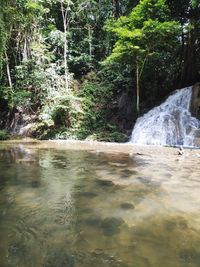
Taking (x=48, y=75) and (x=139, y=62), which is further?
(x=48, y=75)

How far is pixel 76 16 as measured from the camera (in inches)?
778

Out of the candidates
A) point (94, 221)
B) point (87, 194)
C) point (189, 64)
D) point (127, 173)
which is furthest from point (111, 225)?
point (189, 64)

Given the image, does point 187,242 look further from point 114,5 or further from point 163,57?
point 114,5

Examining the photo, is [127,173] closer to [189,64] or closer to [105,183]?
[105,183]

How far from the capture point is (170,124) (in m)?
12.3

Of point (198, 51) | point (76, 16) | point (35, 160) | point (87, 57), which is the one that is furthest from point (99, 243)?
point (76, 16)

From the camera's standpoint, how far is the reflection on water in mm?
2521

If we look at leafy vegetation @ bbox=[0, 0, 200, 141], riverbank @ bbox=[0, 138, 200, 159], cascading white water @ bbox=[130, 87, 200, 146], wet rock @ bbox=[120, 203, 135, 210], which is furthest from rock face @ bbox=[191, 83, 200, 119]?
wet rock @ bbox=[120, 203, 135, 210]

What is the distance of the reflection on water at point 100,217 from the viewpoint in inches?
99.3

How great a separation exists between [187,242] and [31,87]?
15.1 meters

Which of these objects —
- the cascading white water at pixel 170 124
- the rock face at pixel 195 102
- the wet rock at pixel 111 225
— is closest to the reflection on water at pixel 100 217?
the wet rock at pixel 111 225

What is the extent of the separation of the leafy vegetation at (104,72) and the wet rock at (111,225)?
9.83 m

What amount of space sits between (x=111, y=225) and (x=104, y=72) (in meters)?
15.3

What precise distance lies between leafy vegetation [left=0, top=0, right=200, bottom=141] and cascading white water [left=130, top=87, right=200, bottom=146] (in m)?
0.96
